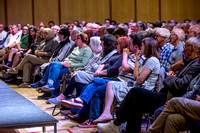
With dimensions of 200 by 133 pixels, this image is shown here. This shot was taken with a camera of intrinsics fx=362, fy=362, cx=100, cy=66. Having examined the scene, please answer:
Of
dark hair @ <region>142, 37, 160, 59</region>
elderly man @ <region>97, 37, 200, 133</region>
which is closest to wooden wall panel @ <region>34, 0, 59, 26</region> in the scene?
dark hair @ <region>142, 37, 160, 59</region>

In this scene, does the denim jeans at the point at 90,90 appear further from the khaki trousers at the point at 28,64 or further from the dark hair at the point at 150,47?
the khaki trousers at the point at 28,64

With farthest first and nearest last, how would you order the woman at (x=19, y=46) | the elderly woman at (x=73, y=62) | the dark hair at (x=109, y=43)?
the woman at (x=19, y=46) → the elderly woman at (x=73, y=62) → the dark hair at (x=109, y=43)

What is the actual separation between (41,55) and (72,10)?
7.39 m

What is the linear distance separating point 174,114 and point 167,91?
0.72 metres

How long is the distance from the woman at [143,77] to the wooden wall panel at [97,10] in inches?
419

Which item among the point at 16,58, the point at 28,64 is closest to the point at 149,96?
the point at 28,64

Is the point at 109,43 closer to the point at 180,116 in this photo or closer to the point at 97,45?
the point at 97,45

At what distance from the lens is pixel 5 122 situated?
9.45 ft

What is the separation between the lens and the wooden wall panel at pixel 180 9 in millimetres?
14750

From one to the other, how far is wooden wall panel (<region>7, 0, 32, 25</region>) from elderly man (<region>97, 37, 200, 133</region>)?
1127 cm

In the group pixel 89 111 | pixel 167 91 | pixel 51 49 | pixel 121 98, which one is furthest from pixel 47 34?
pixel 167 91

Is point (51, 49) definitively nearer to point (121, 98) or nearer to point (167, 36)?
point (167, 36)

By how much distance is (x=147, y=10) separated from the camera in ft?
48.5

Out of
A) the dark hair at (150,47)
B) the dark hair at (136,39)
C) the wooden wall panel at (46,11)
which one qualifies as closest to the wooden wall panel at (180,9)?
the wooden wall panel at (46,11)
